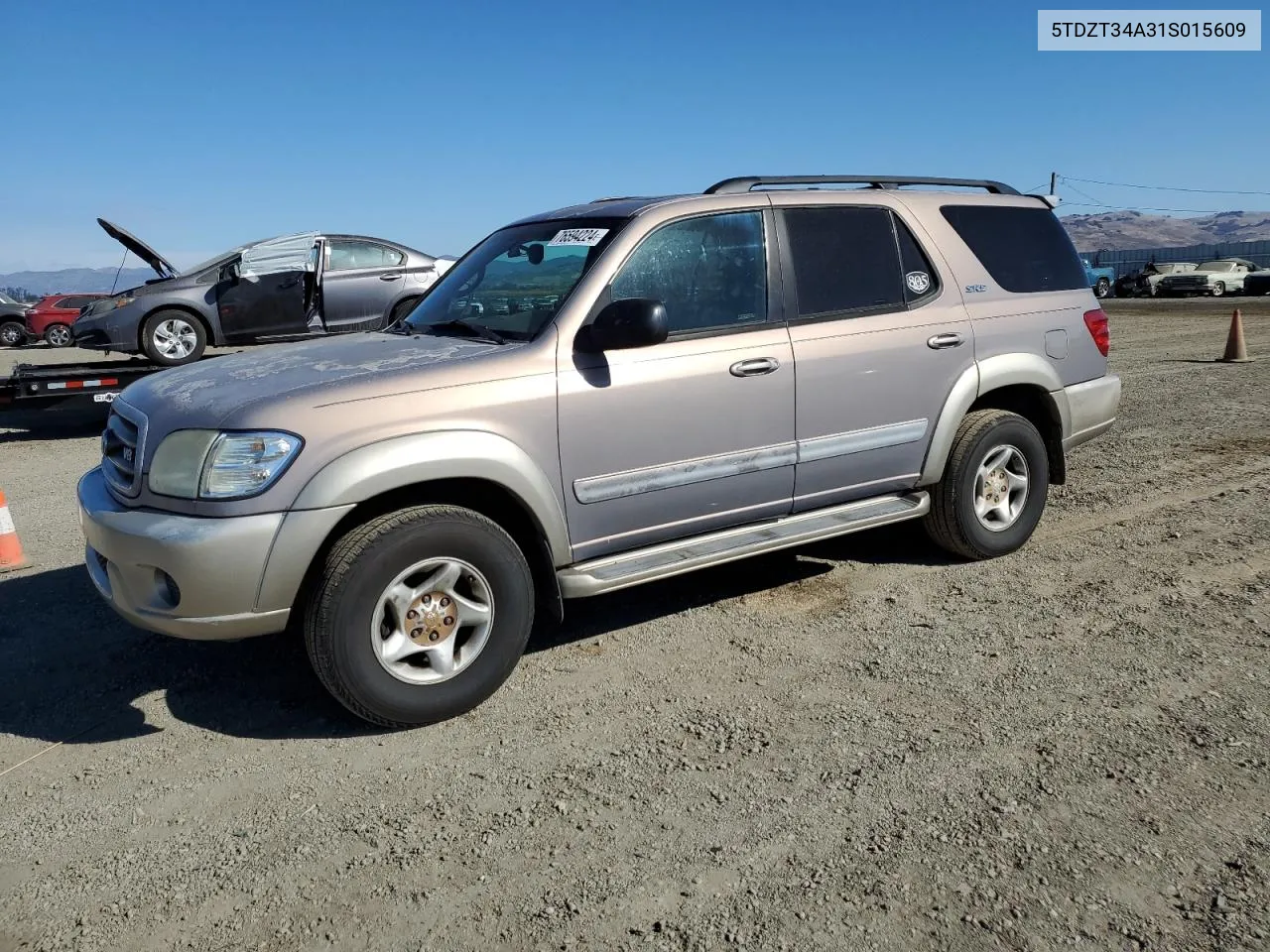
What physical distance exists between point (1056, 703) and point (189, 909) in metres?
2.92

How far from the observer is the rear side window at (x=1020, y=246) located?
Result: 17.4 ft


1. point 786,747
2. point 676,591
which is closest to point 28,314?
point 676,591

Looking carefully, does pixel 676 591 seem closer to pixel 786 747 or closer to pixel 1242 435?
pixel 786 747

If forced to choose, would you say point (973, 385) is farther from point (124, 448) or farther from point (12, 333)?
point (12, 333)

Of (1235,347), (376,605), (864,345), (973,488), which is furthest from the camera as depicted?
(1235,347)

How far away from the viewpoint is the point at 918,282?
16.4 feet

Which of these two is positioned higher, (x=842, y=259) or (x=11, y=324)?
(x=11, y=324)

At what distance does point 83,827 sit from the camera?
3.11m

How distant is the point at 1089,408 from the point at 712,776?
3560 millimetres

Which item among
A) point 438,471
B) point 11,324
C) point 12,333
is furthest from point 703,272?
point 11,324

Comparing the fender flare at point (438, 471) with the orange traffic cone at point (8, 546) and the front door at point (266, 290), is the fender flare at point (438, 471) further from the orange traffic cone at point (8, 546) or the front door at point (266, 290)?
the front door at point (266, 290)

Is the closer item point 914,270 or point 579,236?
point 579,236

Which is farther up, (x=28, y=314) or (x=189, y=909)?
(x=28, y=314)

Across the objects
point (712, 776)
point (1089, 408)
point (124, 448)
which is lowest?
point (712, 776)
